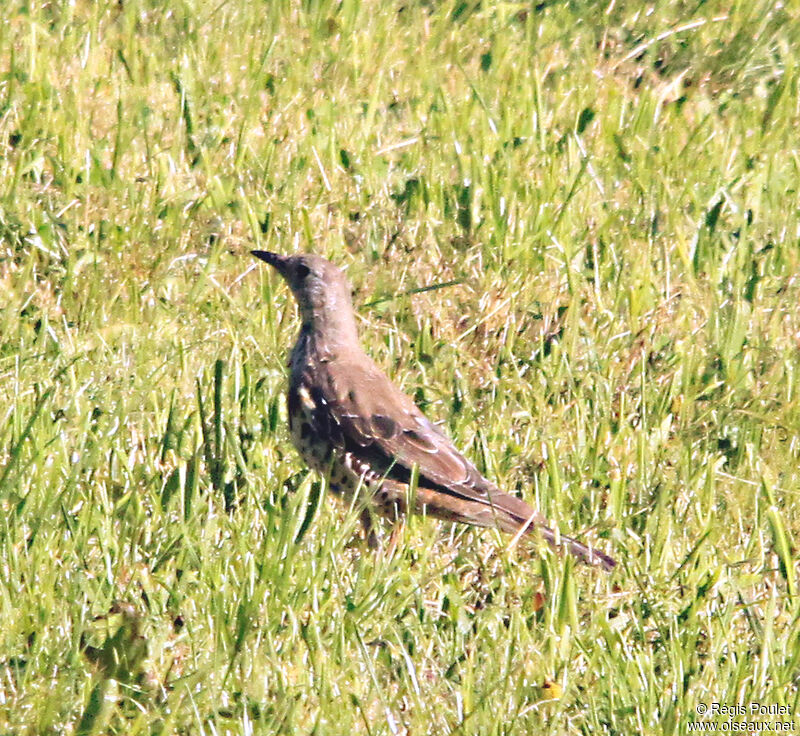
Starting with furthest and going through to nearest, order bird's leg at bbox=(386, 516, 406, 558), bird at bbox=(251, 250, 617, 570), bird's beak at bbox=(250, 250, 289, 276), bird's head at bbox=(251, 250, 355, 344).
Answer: bird's beak at bbox=(250, 250, 289, 276) → bird's head at bbox=(251, 250, 355, 344) → bird at bbox=(251, 250, 617, 570) → bird's leg at bbox=(386, 516, 406, 558)

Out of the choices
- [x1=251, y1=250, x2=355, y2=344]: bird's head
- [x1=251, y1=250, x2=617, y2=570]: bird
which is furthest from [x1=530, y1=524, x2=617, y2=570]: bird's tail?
[x1=251, y1=250, x2=355, y2=344]: bird's head

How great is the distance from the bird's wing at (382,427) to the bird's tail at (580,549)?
1.65ft

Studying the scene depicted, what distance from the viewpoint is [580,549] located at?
495cm

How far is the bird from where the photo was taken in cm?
529

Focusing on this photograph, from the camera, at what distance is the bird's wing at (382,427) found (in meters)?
5.55

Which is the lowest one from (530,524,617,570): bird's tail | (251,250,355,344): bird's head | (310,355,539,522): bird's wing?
(310,355,539,522): bird's wing

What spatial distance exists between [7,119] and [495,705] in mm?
4075

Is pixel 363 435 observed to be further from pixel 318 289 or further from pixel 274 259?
pixel 274 259

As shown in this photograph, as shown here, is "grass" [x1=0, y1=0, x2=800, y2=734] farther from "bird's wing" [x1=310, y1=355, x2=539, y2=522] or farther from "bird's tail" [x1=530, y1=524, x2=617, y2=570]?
"bird's wing" [x1=310, y1=355, x2=539, y2=522]

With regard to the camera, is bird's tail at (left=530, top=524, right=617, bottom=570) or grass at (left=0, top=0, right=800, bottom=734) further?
bird's tail at (left=530, top=524, right=617, bottom=570)

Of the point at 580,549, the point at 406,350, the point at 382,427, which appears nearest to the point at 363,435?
the point at 382,427

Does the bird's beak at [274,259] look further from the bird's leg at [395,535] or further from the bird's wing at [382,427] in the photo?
the bird's leg at [395,535]

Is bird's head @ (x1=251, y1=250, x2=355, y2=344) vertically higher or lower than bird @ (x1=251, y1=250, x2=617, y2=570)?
higher

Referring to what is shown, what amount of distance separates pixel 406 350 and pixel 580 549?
67.1 inches
